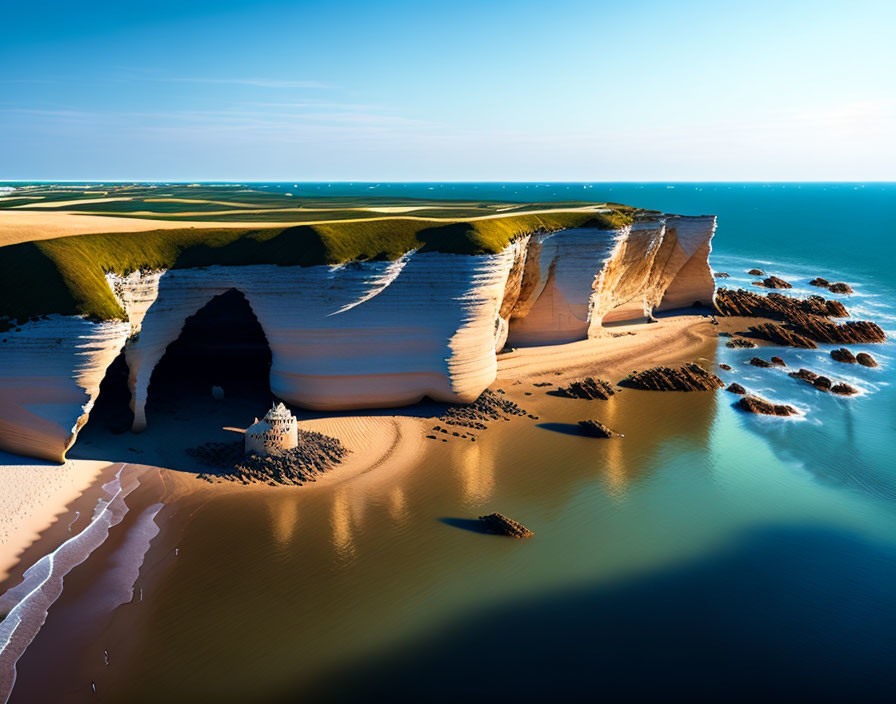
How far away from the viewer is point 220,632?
53.3 feet

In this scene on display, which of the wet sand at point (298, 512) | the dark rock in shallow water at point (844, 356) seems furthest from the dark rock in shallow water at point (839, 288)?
the wet sand at point (298, 512)

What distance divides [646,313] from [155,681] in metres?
45.1

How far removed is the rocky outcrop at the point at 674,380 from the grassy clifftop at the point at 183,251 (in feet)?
39.0

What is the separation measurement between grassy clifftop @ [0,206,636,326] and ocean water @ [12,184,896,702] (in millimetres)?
9218

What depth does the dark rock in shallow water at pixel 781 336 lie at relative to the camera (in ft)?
150

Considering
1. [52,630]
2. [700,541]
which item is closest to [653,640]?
[700,541]

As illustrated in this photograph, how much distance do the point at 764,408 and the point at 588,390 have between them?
9152 millimetres

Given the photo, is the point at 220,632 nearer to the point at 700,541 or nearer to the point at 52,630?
the point at 52,630

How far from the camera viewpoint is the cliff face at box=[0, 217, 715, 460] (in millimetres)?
23188

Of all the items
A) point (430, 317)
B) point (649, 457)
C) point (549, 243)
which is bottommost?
point (649, 457)

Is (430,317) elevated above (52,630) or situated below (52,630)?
above

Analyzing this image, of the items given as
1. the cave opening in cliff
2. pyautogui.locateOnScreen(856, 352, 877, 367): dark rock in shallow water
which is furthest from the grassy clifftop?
pyautogui.locateOnScreen(856, 352, 877, 367): dark rock in shallow water

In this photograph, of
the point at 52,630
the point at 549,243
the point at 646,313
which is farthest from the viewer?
the point at 646,313

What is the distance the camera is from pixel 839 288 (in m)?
65.2
